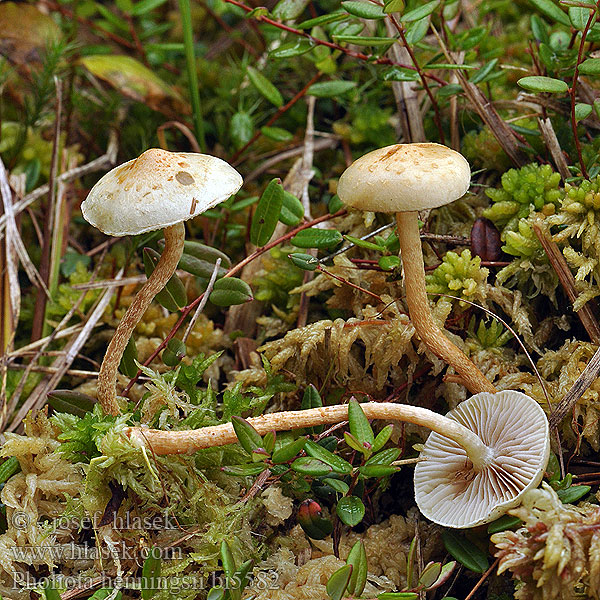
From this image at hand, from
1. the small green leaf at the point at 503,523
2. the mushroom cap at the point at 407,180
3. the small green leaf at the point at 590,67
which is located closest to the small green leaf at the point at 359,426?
the small green leaf at the point at 503,523

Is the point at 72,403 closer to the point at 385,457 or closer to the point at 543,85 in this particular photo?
the point at 385,457

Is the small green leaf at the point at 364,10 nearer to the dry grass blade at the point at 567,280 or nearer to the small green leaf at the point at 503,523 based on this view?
the dry grass blade at the point at 567,280

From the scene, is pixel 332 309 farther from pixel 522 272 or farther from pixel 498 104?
pixel 498 104

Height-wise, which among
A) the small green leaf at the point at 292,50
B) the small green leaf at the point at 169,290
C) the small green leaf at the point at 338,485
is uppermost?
the small green leaf at the point at 292,50

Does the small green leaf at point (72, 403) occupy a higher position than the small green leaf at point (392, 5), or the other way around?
the small green leaf at point (392, 5)

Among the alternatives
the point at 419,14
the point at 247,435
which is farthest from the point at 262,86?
the point at 247,435

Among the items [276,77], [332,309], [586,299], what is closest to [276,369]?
[332,309]

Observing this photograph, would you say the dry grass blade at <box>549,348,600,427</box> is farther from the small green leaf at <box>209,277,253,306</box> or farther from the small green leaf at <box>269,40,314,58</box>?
the small green leaf at <box>269,40,314,58</box>
